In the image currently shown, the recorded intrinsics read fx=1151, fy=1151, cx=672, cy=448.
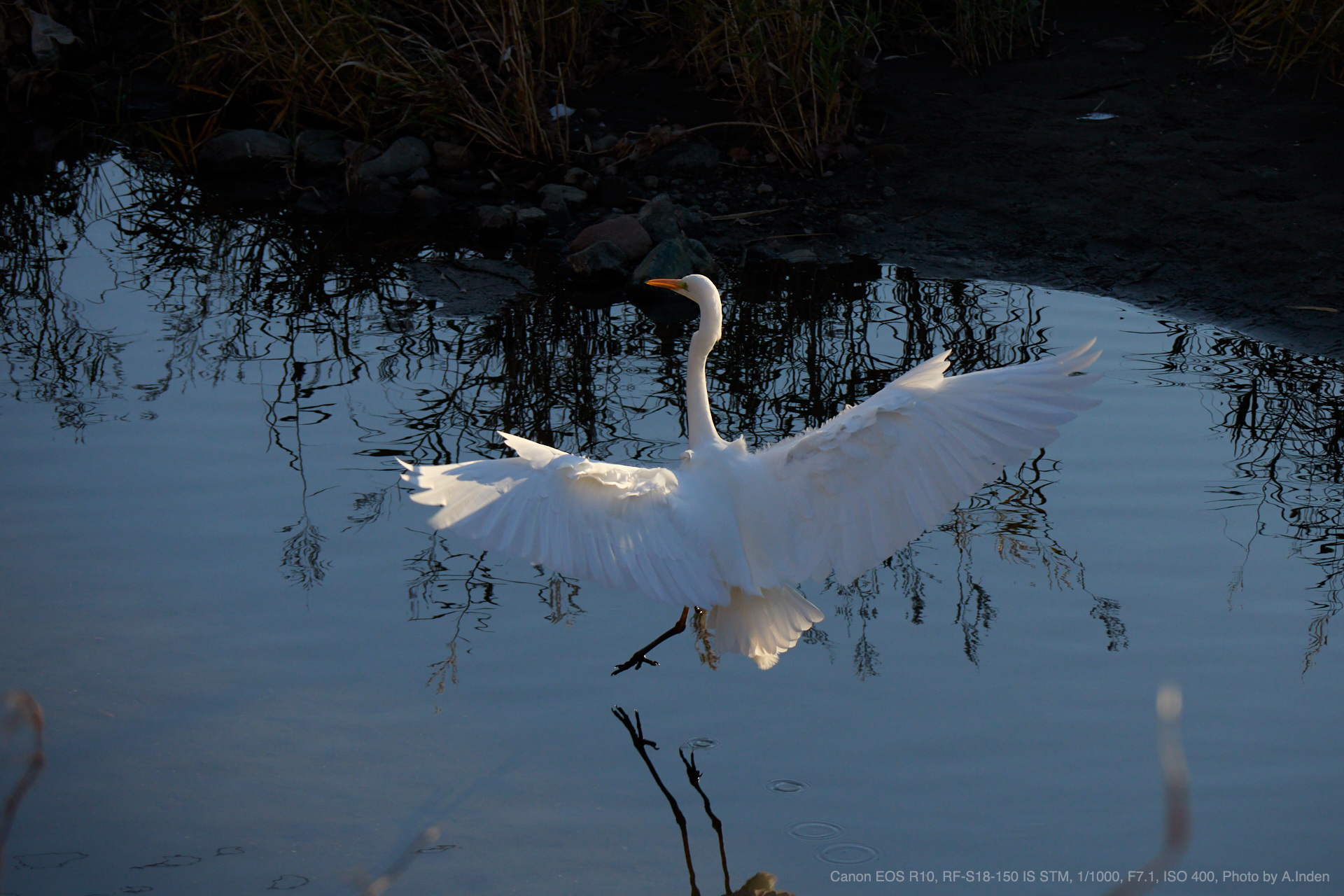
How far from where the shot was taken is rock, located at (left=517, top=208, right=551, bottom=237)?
666 cm

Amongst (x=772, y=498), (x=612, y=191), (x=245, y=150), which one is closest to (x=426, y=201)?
(x=612, y=191)

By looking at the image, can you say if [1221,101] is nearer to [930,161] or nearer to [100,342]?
[930,161]

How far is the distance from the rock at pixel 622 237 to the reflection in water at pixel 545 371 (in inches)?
11.5

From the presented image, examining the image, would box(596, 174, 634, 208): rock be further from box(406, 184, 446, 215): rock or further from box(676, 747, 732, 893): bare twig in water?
box(676, 747, 732, 893): bare twig in water

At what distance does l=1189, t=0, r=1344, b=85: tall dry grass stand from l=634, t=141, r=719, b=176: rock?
325cm

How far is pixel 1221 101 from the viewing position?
7254 millimetres

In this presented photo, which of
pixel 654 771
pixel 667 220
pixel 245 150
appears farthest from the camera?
pixel 245 150

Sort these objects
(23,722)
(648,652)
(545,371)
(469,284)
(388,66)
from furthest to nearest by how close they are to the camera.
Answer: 1. (388,66)
2. (469,284)
3. (545,371)
4. (648,652)
5. (23,722)

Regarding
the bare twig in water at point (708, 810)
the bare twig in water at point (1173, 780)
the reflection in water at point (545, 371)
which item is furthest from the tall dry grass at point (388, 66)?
the bare twig in water at point (1173, 780)

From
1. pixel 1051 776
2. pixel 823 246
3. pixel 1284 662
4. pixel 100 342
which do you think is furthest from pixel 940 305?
pixel 100 342

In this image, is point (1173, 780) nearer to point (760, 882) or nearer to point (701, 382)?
point (760, 882)

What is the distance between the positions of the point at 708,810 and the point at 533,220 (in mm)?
4580

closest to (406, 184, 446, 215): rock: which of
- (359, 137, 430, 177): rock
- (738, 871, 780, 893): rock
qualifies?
(359, 137, 430, 177): rock

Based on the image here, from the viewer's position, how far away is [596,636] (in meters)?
3.33
